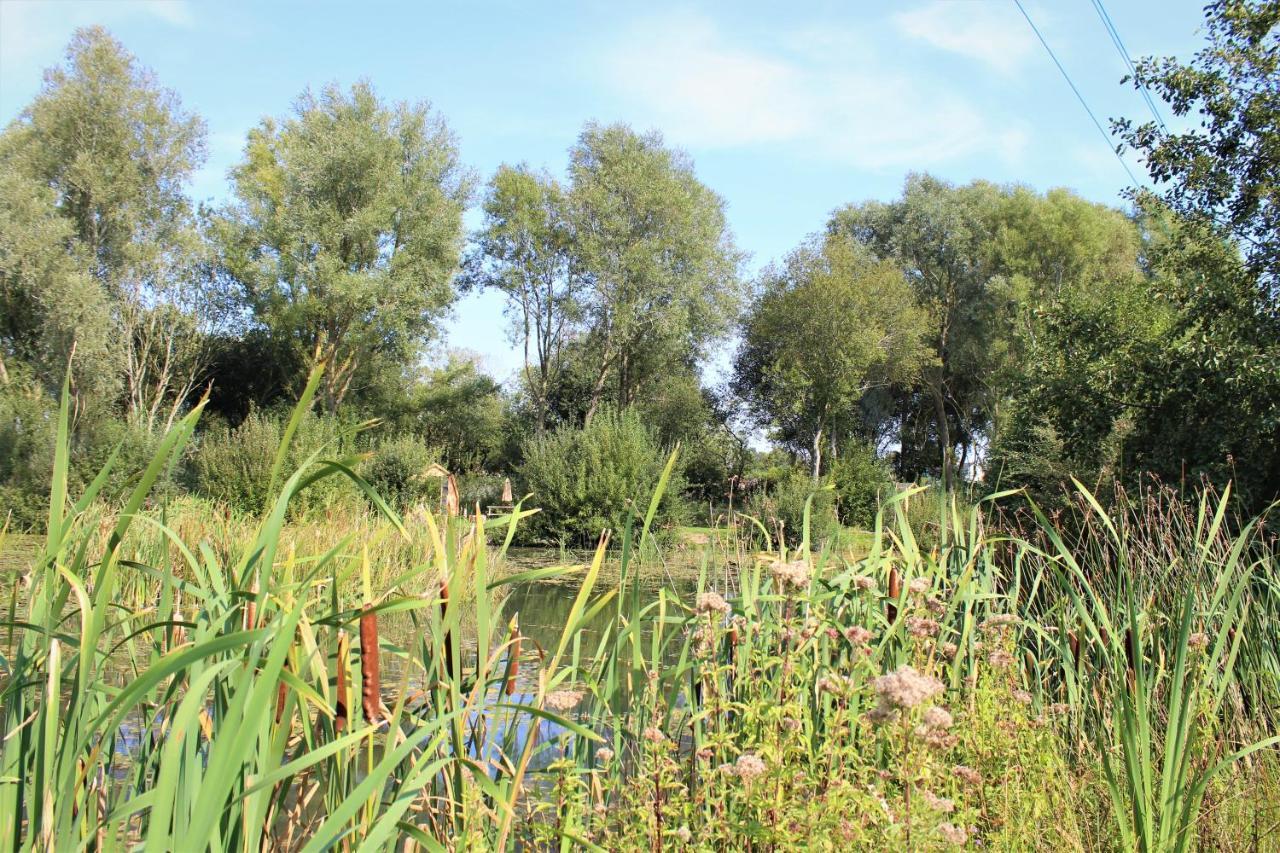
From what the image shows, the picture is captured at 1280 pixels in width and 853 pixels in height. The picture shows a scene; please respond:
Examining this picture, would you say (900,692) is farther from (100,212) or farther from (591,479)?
(100,212)

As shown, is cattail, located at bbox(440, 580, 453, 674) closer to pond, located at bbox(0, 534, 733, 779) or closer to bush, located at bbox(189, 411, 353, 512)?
pond, located at bbox(0, 534, 733, 779)

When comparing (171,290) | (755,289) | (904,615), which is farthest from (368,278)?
(904,615)

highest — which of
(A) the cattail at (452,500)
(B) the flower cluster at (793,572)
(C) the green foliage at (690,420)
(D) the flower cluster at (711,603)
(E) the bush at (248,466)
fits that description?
(C) the green foliage at (690,420)

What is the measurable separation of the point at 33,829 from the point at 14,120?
2566cm

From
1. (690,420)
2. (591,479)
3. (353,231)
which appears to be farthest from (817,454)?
(353,231)

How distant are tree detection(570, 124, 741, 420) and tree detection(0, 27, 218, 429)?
1014 cm

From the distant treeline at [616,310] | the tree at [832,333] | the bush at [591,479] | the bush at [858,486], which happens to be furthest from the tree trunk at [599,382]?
the bush at [591,479]

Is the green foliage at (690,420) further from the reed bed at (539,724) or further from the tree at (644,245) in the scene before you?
the reed bed at (539,724)

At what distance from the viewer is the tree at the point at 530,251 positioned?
2803 centimetres

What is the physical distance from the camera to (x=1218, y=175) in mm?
8914

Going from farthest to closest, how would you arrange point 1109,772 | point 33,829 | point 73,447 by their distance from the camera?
1. point 73,447
2. point 1109,772
3. point 33,829

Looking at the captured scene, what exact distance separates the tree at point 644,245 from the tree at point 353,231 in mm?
4014

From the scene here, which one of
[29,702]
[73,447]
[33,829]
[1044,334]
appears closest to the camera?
[33,829]

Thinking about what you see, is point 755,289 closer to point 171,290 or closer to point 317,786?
point 171,290
